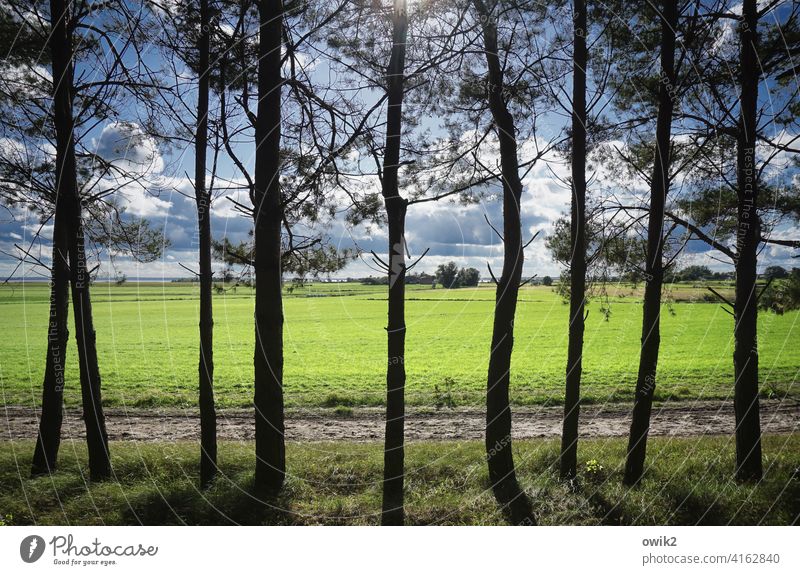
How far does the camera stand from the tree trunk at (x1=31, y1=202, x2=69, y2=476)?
741 centimetres

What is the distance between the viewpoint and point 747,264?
698 centimetres

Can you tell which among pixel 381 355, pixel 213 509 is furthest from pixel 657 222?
pixel 381 355

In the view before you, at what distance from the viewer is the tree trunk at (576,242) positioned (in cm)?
715

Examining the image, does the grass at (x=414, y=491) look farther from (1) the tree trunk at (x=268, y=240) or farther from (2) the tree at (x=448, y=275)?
(2) the tree at (x=448, y=275)

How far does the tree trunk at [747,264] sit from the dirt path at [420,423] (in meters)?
4.91

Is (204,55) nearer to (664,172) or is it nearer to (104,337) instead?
(664,172)

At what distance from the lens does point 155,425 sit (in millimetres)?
13234

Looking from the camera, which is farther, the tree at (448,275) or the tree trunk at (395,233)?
the tree at (448,275)

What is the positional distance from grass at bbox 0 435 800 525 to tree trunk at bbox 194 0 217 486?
1.58 feet

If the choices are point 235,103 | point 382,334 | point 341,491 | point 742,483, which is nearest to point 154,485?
point 341,491

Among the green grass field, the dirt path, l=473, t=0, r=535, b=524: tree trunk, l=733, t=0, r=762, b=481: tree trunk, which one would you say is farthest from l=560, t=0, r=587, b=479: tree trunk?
the dirt path

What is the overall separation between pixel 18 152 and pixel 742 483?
38.4ft

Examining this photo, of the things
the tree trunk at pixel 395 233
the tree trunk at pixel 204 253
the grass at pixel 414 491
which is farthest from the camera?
the tree trunk at pixel 204 253

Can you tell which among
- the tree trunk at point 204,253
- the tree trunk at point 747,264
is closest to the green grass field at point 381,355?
the tree trunk at point 204,253
